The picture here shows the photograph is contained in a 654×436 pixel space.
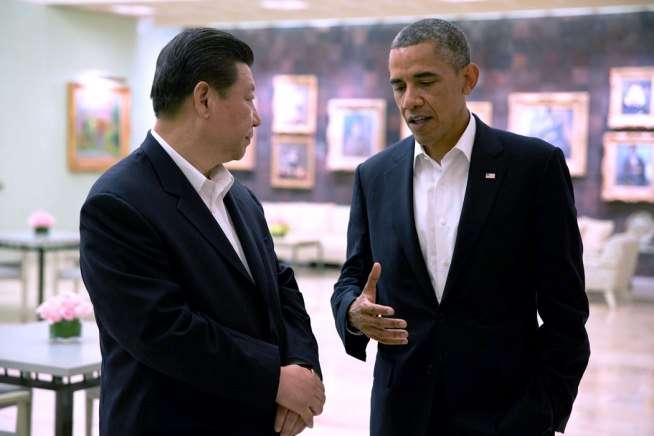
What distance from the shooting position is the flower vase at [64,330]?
16.9 ft

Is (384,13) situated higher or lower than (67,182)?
higher

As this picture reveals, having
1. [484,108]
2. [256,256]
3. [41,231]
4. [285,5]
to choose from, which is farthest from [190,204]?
[484,108]

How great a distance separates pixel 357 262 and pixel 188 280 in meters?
0.89

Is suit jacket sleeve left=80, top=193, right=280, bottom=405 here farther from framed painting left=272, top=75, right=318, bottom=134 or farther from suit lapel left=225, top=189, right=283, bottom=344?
framed painting left=272, top=75, right=318, bottom=134

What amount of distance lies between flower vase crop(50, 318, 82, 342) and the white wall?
11725 millimetres

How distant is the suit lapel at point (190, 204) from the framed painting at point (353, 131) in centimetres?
1543

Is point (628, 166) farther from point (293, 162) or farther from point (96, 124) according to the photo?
point (96, 124)

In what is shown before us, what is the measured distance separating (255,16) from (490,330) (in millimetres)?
15274

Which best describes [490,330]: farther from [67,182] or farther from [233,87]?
[67,182]

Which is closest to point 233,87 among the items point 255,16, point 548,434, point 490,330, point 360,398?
point 490,330

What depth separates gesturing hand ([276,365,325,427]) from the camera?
8.07ft

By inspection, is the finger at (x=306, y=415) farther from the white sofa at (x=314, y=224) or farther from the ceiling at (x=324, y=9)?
the white sofa at (x=314, y=224)

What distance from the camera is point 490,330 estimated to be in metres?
2.78

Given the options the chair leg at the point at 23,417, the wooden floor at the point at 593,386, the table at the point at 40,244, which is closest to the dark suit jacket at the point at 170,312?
the chair leg at the point at 23,417
